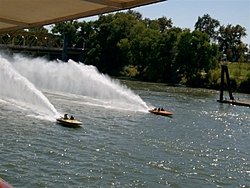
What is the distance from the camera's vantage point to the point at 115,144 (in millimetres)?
20750

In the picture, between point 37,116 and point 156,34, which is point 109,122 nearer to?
point 37,116

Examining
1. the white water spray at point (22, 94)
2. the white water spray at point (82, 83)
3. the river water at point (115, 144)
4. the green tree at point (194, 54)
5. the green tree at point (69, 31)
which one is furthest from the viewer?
the green tree at point (69, 31)

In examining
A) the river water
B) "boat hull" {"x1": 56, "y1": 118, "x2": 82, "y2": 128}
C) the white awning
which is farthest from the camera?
"boat hull" {"x1": 56, "y1": 118, "x2": 82, "y2": 128}

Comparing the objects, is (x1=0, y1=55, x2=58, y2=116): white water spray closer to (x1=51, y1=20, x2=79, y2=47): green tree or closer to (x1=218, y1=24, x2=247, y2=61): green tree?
(x1=51, y1=20, x2=79, y2=47): green tree

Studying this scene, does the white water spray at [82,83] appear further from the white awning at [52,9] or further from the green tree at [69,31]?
the green tree at [69,31]

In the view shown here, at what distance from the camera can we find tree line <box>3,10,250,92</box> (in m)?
81.8

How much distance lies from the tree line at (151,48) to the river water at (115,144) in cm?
3746

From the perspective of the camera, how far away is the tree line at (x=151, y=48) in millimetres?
81812

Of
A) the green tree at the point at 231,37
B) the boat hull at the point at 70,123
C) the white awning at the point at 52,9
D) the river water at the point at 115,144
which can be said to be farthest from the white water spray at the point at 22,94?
the green tree at the point at 231,37

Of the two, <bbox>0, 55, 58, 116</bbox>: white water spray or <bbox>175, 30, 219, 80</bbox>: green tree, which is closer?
<bbox>0, 55, 58, 116</bbox>: white water spray

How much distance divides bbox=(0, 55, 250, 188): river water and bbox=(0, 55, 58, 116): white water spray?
7 cm

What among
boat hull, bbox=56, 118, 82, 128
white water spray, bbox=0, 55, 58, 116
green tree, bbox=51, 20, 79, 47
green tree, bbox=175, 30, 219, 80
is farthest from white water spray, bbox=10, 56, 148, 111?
green tree, bbox=51, 20, 79, 47

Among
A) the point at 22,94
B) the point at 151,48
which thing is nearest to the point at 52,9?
the point at 22,94


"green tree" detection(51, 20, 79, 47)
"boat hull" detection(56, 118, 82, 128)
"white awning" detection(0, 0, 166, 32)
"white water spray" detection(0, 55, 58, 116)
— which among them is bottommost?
"boat hull" detection(56, 118, 82, 128)
